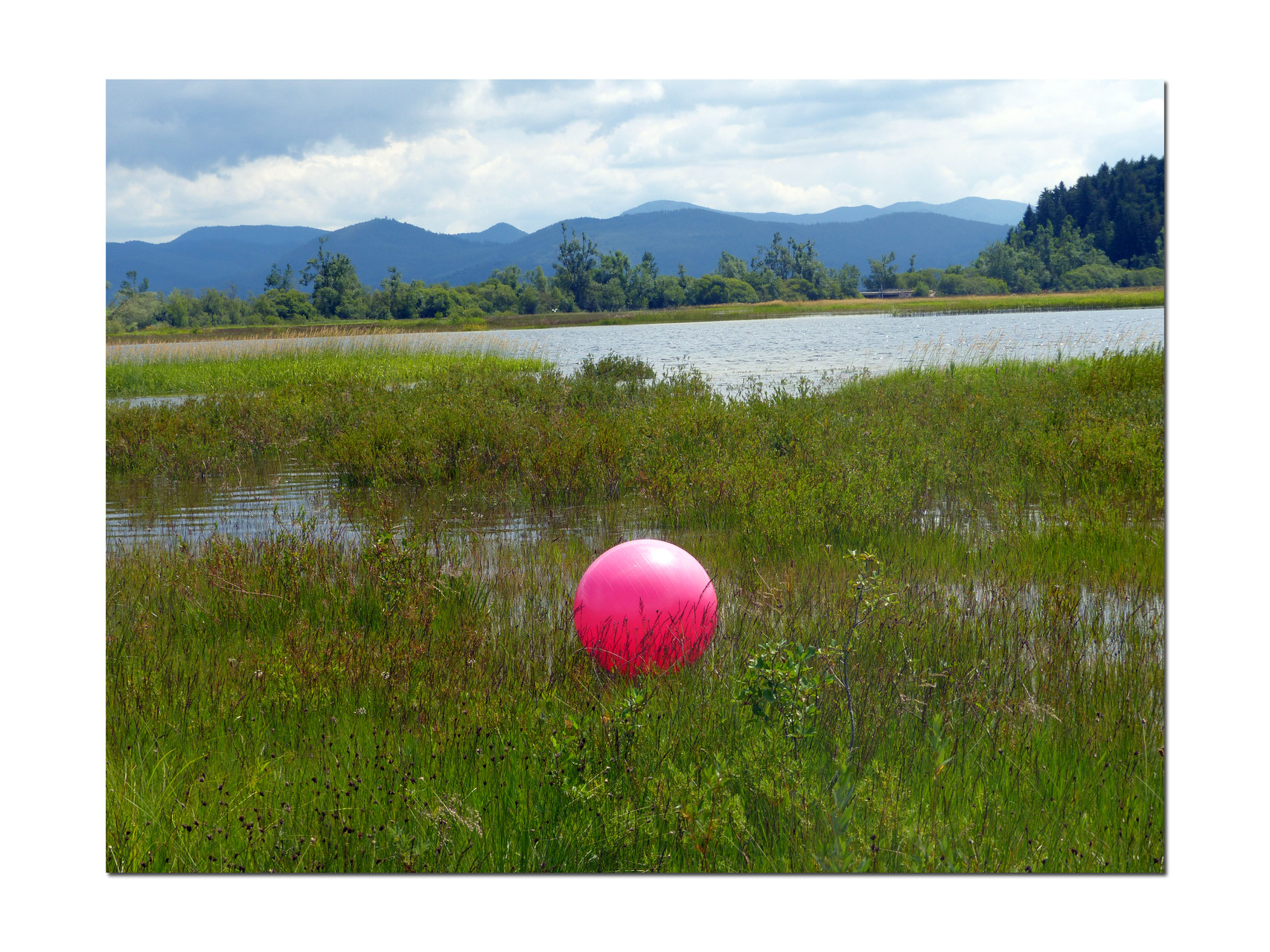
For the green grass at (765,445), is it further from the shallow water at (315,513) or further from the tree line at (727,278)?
the tree line at (727,278)

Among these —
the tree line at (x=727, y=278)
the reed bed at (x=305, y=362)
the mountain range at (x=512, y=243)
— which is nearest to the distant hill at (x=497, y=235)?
the mountain range at (x=512, y=243)

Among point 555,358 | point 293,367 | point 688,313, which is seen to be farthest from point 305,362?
point 688,313

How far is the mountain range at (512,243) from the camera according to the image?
21.1 ft

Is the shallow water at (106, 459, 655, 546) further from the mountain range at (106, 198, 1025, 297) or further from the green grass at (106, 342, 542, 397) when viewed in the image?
the mountain range at (106, 198, 1025, 297)

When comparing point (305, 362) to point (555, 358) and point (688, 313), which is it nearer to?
point (555, 358)

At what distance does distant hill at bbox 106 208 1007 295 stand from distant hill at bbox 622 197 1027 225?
1.34 feet

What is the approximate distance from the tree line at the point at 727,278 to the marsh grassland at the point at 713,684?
1841 mm

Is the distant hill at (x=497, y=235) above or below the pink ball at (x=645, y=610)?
above

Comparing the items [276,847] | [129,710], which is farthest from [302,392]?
[276,847]

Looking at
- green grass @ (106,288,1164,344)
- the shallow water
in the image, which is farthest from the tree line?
the shallow water

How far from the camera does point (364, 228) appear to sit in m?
7.81

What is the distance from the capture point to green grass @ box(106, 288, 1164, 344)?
30.5 feet

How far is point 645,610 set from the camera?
14.0ft

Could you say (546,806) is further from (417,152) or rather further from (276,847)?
(417,152)
